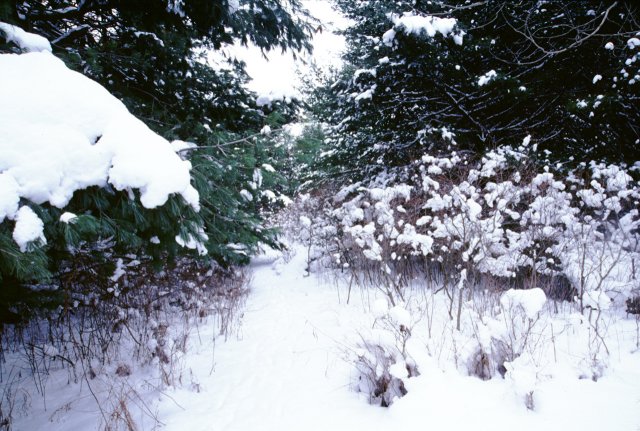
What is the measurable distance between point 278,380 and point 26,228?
8.75ft

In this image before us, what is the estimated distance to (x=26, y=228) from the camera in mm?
1591

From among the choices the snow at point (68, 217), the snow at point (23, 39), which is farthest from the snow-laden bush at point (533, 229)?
the snow at point (23, 39)

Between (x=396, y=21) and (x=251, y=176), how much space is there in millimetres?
3858

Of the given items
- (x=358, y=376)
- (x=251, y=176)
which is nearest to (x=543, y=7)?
(x=251, y=176)

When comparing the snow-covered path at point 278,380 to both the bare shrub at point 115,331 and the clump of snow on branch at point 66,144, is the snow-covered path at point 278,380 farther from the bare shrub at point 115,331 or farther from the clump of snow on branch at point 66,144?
the clump of snow on branch at point 66,144

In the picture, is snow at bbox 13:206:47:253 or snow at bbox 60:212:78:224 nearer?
snow at bbox 13:206:47:253

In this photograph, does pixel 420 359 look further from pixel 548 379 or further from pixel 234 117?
pixel 234 117

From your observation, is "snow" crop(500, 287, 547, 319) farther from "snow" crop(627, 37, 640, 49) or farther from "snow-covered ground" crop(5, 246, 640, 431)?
"snow" crop(627, 37, 640, 49)

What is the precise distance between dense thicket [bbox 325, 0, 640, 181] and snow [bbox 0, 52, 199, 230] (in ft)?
16.0

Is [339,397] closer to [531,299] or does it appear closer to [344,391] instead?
[344,391]

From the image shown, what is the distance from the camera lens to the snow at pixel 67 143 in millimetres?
1753

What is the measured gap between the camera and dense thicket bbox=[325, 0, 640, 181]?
546cm

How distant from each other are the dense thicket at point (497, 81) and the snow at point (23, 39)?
16.0 ft

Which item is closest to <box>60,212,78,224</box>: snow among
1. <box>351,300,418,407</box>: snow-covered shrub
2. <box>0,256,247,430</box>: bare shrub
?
<box>0,256,247,430</box>: bare shrub
